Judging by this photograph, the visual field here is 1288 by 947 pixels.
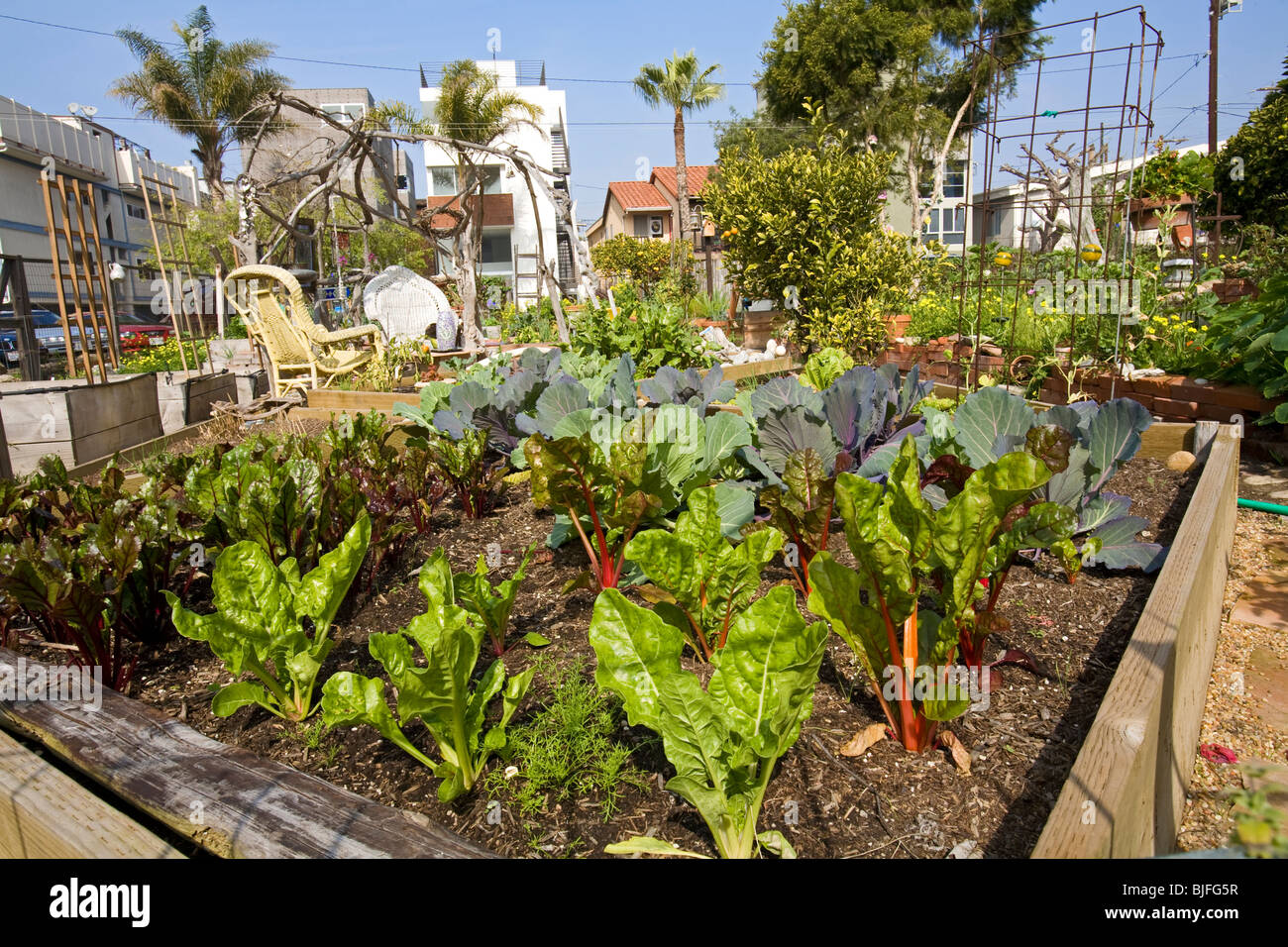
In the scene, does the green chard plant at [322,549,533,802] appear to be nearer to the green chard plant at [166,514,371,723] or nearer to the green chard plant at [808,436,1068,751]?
the green chard plant at [166,514,371,723]

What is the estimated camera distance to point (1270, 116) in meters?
10.8

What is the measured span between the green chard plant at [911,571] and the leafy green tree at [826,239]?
5.43 m

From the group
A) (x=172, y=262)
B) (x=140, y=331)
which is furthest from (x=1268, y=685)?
(x=140, y=331)

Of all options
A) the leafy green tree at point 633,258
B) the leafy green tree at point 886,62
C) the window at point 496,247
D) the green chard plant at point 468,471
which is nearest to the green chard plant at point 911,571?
the green chard plant at point 468,471

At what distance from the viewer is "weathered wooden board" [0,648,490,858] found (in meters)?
1.12

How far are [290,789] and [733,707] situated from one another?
76 centimetres

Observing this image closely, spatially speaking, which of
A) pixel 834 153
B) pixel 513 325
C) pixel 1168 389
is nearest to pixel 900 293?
pixel 834 153

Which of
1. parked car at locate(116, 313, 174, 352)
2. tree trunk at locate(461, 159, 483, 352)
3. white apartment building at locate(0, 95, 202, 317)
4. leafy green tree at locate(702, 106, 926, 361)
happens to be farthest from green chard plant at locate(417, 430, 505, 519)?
white apartment building at locate(0, 95, 202, 317)

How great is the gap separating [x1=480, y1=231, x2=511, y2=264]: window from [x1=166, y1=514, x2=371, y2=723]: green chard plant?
113 feet

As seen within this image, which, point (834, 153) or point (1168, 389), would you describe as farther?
point (834, 153)

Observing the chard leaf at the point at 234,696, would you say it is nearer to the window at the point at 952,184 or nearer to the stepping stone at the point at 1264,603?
the stepping stone at the point at 1264,603

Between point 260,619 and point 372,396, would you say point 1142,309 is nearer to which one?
point 372,396
